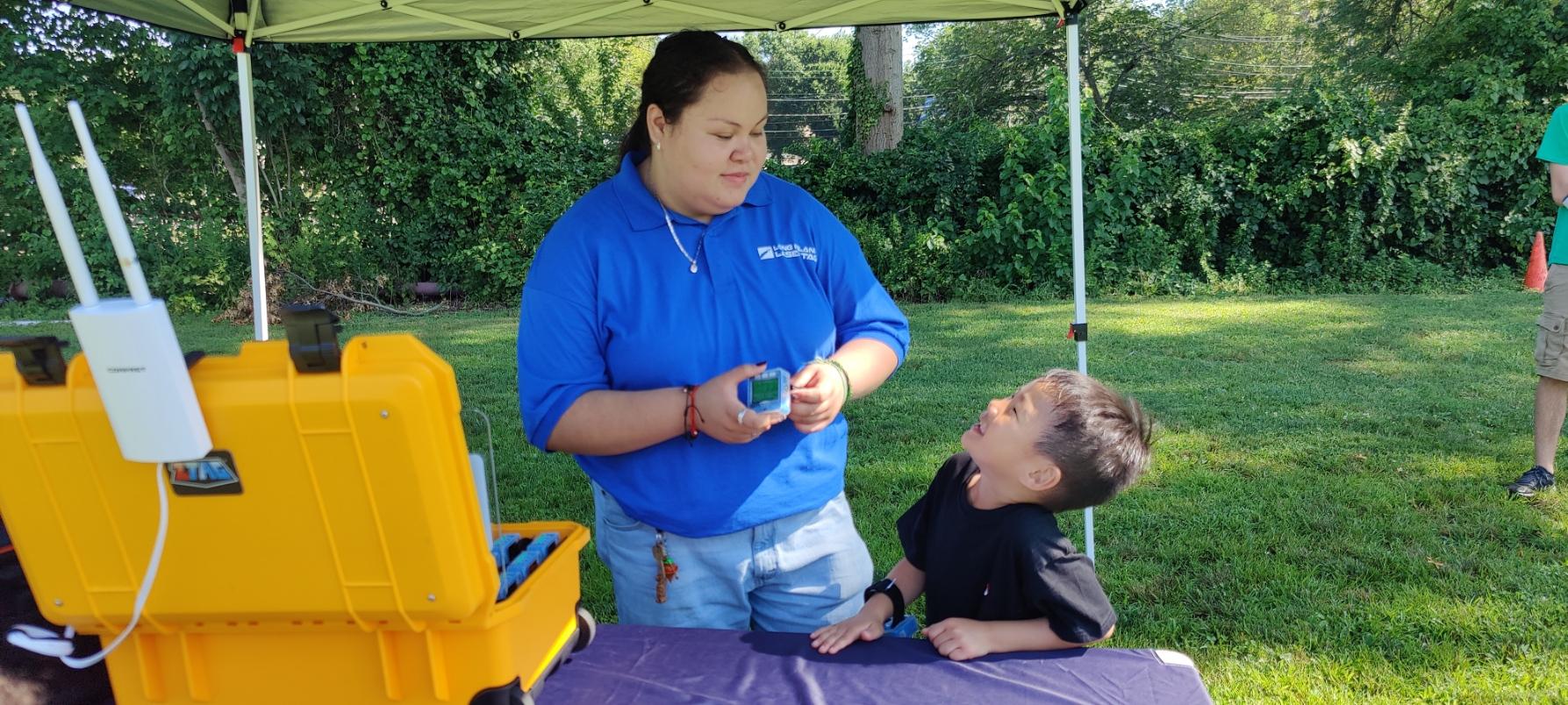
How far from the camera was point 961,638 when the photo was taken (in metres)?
1.56

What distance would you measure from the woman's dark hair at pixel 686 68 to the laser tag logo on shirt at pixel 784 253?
0.97 ft

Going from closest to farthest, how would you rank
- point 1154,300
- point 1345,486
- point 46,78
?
point 1345,486
point 1154,300
point 46,78

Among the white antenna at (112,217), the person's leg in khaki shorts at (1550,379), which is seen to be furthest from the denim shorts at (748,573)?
the person's leg in khaki shorts at (1550,379)

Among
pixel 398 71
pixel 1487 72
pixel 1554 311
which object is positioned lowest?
pixel 1554 311

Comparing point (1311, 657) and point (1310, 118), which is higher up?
point (1310, 118)

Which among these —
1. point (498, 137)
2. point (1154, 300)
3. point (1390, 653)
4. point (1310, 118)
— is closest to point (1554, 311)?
point (1390, 653)

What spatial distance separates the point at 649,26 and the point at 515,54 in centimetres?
1025

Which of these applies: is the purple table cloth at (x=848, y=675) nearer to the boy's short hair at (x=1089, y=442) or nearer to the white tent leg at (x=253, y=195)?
the boy's short hair at (x=1089, y=442)

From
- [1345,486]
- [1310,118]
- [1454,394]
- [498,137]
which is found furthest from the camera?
[498,137]

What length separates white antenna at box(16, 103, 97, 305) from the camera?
35.8 inches

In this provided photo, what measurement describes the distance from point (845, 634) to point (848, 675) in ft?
0.36

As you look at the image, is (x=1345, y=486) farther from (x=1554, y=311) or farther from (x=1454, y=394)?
(x=1454, y=394)

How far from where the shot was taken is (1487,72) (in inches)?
451

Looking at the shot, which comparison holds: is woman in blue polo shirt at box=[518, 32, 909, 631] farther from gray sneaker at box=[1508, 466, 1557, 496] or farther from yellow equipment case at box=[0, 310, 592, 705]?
gray sneaker at box=[1508, 466, 1557, 496]
